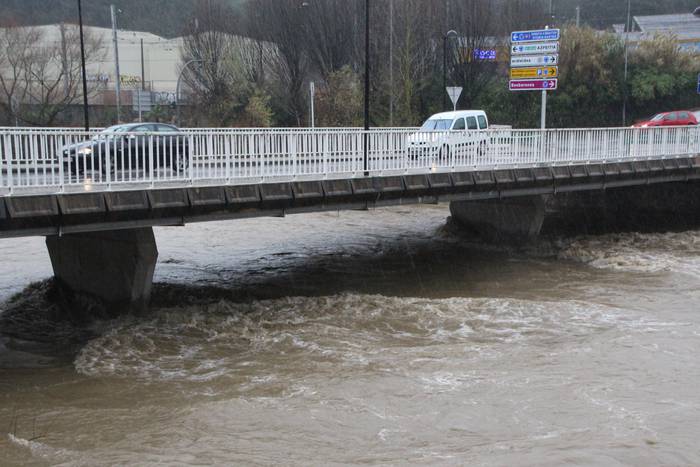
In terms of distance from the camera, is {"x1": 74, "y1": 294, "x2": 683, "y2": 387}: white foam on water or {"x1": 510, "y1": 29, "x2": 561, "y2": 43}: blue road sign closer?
{"x1": 74, "y1": 294, "x2": 683, "y2": 387}: white foam on water

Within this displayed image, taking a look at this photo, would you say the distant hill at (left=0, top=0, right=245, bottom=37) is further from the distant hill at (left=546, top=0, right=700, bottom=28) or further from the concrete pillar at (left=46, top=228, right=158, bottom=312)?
the concrete pillar at (left=46, top=228, right=158, bottom=312)

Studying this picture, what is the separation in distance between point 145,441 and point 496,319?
27.3 feet

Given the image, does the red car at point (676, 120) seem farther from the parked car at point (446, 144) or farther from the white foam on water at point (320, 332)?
the white foam on water at point (320, 332)

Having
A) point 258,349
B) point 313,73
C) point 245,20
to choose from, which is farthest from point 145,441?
point 245,20

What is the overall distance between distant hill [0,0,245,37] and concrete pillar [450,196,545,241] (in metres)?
40.2

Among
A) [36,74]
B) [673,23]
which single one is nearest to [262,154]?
[36,74]

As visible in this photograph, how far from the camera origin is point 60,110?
1893 inches

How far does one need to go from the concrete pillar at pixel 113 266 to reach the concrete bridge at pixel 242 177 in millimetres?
29

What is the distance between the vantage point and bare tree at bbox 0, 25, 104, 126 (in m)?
47.2

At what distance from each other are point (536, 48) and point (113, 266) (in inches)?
675

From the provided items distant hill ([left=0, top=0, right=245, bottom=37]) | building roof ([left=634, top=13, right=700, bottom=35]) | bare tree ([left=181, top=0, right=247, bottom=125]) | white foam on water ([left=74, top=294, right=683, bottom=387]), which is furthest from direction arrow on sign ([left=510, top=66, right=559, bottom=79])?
building roof ([left=634, top=13, right=700, bottom=35])

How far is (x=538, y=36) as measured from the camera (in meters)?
26.1

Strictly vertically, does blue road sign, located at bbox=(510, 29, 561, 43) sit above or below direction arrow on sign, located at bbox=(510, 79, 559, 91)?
above

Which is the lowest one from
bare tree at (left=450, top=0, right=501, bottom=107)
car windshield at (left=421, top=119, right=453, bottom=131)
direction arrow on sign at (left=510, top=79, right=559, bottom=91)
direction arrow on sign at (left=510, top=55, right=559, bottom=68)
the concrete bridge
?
the concrete bridge
